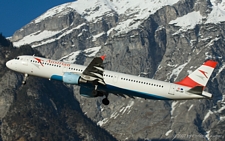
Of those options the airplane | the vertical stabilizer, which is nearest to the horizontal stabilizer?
the airplane

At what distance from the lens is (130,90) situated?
379 ft

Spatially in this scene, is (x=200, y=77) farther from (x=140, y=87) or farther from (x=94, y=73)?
(x=94, y=73)

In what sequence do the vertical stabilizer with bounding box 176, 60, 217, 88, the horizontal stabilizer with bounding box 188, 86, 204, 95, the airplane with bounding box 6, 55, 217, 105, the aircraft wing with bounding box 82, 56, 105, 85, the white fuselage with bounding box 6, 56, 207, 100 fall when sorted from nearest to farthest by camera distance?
the aircraft wing with bounding box 82, 56, 105, 85 → the horizontal stabilizer with bounding box 188, 86, 204, 95 → the airplane with bounding box 6, 55, 217, 105 → the white fuselage with bounding box 6, 56, 207, 100 → the vertical stabilizer with bounding box 176, 60, 217, 88

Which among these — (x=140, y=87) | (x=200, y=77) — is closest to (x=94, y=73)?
(x=140, y=87)

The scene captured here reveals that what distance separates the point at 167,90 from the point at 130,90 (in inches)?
304

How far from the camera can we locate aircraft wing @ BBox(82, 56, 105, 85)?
112 metres

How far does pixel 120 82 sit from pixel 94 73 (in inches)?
242

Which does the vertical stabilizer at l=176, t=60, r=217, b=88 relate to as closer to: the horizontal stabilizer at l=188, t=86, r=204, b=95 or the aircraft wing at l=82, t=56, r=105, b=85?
the horizontal stabilizer at l=188, t=86, r=204, b=95

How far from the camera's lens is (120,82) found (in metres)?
116

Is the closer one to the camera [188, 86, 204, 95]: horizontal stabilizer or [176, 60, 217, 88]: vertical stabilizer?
[188, 86, 204, 95]: horizontal stabilizer

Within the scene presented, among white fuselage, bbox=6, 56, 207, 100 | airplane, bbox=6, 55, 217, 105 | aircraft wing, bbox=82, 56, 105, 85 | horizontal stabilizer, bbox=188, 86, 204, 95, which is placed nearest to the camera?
aircraft wing, bbox=82, 56, 105, 85

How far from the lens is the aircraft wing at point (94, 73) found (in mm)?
111812

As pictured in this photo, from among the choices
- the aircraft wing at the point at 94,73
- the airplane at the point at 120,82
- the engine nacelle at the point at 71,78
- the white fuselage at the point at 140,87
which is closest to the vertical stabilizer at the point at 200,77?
the airplane at the point at 120,82

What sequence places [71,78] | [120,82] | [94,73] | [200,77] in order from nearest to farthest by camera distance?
[94,73] < [71,78] < [120,82] < [200,77]
